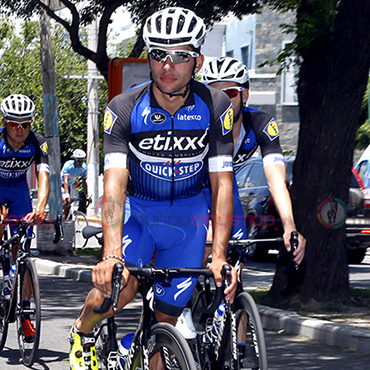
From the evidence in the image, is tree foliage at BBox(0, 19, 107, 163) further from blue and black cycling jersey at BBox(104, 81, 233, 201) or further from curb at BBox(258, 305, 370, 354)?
blue and black cycling jersey at BBox(104, 81, 233, 201)

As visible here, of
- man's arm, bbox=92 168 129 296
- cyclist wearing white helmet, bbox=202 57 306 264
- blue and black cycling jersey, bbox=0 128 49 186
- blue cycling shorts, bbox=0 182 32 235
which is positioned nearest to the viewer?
man's arm, bbox=92 168 129 296

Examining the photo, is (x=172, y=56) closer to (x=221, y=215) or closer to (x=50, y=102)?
(x=221, y=215)

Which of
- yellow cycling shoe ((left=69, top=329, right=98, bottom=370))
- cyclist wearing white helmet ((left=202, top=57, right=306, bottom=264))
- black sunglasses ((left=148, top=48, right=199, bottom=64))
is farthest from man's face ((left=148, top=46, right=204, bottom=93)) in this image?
yellow cycling shoe ((left=69, top=329, right=98, bottom=370))

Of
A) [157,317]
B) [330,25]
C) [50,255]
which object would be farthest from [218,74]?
[50,255]

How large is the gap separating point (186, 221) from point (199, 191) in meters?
0.29

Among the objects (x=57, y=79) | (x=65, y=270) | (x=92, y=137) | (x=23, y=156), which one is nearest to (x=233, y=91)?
(x=23, y=156)

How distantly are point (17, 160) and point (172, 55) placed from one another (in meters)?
3.57

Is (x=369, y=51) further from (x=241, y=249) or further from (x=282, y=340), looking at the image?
(x=241, y=249)

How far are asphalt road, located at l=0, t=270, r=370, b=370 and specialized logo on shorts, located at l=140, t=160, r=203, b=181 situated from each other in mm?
2626

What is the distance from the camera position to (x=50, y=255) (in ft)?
52.5

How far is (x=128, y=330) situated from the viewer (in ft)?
27.3

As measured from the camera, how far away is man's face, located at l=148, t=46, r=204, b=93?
171 inches

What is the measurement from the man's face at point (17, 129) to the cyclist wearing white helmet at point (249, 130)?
2.09 m

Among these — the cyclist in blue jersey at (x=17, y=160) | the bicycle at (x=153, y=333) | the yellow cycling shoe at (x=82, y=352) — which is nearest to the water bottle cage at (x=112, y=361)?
the yellow cycling shoe at (x=82, y=352)
